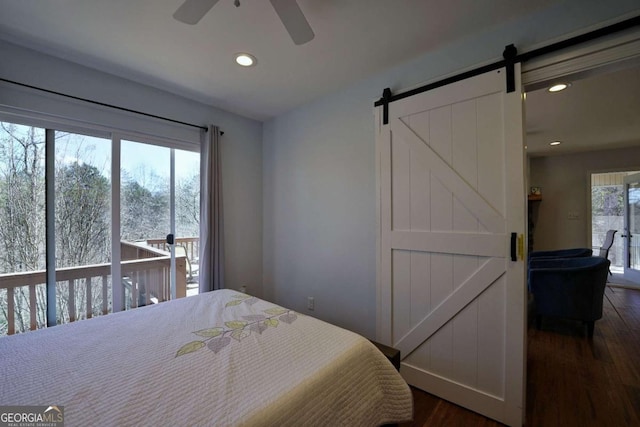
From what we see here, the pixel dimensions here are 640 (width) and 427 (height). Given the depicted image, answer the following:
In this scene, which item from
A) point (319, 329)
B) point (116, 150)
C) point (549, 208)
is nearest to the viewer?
point (319, 329)

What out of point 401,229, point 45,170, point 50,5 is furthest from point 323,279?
point 50,5

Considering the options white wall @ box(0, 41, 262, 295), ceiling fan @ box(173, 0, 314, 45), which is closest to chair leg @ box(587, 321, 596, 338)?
white wall @ box(0, 41, 262, 295)

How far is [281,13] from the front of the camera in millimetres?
1197

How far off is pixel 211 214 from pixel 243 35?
165cm

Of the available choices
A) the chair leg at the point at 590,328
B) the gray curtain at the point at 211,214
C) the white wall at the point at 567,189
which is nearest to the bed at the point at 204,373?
the gray curtain at the point at 211,214

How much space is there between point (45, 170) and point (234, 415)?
7.80 ft

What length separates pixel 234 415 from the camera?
2.55 feet

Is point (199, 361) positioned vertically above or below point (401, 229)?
below

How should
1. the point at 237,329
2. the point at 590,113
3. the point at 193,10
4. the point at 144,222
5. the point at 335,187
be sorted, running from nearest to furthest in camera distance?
the point at 193,10 → the point at 237,329 → the point at 144,222 → the point at 335,187 → the point at 590,113

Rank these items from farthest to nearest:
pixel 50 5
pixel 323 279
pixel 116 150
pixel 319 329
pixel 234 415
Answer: pixel 323 279, pixel 116 150, pixel 50 5, pixel 319 329, pixel 234 415

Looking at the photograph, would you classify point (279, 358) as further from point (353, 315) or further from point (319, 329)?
point (353, 315)

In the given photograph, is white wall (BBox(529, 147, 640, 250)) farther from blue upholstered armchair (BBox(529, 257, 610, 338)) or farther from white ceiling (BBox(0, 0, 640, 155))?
white ceiling (BBox(0, 0, 640, 155))

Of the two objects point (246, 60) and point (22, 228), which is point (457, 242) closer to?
point (246, 60)

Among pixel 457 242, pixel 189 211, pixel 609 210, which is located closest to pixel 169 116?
pixel 189 211
